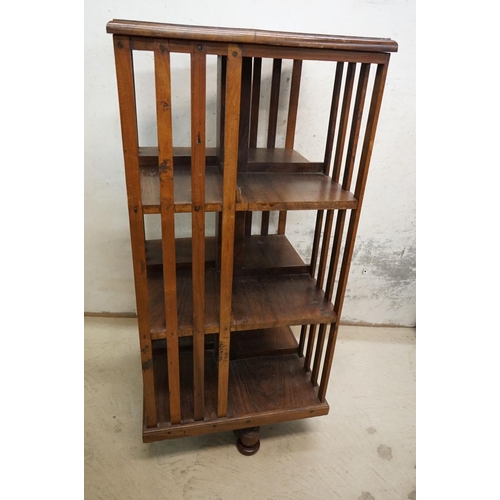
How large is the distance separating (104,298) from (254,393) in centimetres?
106

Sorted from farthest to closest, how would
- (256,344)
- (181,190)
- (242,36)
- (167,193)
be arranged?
(256,344) → (181,190) → (167,193) → (242,36)

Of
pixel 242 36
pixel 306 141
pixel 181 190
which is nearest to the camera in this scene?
pixel 242 36

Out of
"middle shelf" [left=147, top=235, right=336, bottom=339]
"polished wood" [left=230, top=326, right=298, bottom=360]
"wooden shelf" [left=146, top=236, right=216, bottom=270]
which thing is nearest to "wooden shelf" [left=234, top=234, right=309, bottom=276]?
"middle shelf" [left=147, top=235, right=336, bottom=339]

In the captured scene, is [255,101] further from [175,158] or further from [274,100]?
[175,158]

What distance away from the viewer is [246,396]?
4.85 ft

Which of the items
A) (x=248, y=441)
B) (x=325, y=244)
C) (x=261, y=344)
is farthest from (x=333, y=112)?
(x=248, y=441)

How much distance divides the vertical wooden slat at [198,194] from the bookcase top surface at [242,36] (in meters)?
0.04

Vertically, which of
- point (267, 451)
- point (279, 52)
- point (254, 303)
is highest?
point (279, 52)

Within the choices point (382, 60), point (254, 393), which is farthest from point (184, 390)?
point (382, 60)

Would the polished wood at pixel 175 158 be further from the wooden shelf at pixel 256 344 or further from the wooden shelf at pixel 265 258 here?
the wooden shelf at pixel 256 344

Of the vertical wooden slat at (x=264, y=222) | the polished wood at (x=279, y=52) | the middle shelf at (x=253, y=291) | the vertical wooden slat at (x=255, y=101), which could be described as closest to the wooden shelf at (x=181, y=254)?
the middle shelf at (x=253, y=291)

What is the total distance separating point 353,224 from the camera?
1.24 metres

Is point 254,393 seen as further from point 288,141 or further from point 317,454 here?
→ point 288,141

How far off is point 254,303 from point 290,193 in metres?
0.41
